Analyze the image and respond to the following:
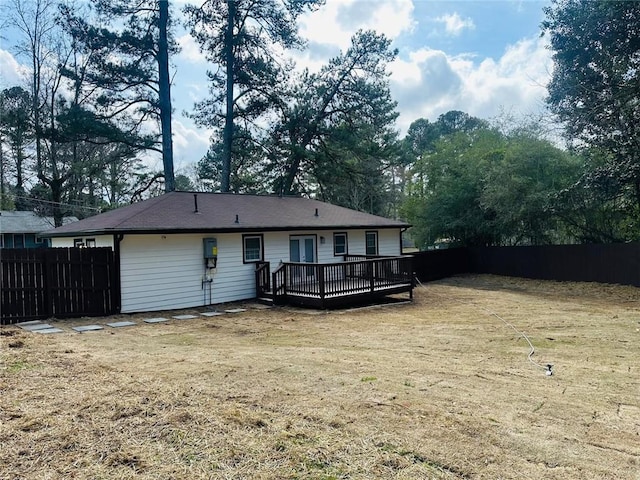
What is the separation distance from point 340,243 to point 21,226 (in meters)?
21.9

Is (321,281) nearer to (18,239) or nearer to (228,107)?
(228,107)

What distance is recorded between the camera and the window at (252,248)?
12.2 metres

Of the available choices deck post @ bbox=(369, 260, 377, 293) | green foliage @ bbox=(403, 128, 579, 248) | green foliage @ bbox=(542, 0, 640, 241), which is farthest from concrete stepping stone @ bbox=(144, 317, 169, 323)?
green foliage @ bbox=(542, 0, 640, 241)

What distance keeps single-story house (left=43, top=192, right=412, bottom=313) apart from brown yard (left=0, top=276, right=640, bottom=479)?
3031 millimetres

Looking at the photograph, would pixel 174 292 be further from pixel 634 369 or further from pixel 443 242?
pixel 443 242

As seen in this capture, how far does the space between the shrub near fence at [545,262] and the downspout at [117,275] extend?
1081 centimetres

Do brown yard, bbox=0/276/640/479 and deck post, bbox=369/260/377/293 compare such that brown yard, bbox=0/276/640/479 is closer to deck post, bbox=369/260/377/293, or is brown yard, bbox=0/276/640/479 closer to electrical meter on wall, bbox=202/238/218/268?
electrical meter on wall, bbox=202/238/218/268

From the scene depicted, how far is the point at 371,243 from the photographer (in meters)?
15.5

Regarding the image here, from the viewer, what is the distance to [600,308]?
10359mm

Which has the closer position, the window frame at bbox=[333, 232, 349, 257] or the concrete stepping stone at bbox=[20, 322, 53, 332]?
the concrete stepping stone at bbox=[20, 322, 53, 332]

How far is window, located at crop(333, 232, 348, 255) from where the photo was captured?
46.9 ft

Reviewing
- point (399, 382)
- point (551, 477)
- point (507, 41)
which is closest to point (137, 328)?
point (399, 382)

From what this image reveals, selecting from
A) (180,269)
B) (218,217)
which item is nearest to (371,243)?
(218,217)

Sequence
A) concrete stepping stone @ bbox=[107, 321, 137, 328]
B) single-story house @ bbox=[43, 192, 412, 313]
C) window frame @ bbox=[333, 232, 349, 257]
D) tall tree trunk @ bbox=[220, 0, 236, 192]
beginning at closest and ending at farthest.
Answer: concrete stepping stone @ bbox=[107, 321, 137, 328], single-story house @ bbox=[43, 192, 412, 313], window frame @ bbox=[333, 232, 349, 257], tall tree trunk @ bbox=[220, 0, 236, 192]
